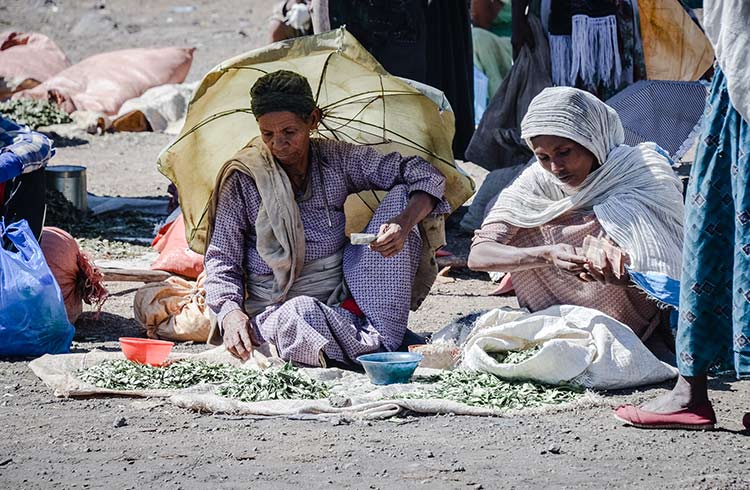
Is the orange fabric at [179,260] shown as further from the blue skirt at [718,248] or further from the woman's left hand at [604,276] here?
the blue skirt at [718,248]

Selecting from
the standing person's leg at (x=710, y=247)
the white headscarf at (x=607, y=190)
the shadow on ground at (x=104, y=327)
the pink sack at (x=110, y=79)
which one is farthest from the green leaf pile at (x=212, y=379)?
the pink sack at (x=110, y=79)

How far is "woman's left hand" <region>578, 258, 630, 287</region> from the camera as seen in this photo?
447 centimetres

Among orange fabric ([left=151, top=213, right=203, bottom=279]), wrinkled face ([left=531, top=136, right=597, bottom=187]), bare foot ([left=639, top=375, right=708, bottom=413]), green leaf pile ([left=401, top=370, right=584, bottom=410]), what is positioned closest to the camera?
bare foot ([left=639, top=375, right=708, bottom=413])

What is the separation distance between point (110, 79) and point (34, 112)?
1019mm

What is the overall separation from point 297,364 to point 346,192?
2.73 feet

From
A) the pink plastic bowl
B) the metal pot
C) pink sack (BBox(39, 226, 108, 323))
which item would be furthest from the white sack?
the metal pot

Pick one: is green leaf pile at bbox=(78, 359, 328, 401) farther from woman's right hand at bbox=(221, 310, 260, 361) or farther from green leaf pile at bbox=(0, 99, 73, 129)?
green leaf pile at bbox=(0, 99, 73, 129)

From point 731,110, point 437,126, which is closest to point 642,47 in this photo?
point 437,126

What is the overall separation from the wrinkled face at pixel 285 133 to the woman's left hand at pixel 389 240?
1.70 feet

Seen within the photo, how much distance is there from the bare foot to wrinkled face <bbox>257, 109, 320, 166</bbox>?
185cm

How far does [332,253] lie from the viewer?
509 cm

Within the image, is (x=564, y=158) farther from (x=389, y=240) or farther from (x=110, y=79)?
(x=110, y=79)

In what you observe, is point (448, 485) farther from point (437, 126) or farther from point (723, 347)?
point (437, 126)

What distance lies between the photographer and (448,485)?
11.2 ft
